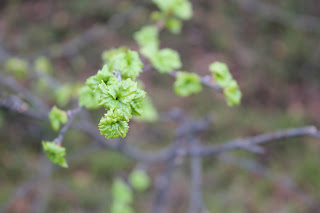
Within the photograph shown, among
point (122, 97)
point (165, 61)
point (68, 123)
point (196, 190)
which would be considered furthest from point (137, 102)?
point (196, 190)

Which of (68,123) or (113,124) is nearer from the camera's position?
(113,124)

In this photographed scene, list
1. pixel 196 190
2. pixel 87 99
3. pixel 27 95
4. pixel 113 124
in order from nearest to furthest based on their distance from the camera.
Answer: pixel 113 124 < pixel 87 99 < pixel 196 190 < pixel 27 95

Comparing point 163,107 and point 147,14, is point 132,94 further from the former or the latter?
point 147,14

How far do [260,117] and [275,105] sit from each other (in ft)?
1.14

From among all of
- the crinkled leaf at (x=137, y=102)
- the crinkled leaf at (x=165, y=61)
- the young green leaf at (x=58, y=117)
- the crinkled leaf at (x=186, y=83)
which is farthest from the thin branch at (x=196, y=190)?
the crinkled leaf at (x=137, y=102)

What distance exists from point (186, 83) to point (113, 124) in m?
0.61

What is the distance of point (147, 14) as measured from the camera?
14.3 ft

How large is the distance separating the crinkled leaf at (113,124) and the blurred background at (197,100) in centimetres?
215

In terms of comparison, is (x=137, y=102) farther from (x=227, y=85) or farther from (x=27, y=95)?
(x=27, y=95)

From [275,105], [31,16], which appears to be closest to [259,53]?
[275,105]

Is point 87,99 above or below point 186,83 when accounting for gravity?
below

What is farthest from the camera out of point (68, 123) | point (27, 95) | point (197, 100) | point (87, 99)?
point (197, 100)

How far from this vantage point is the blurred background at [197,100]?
10.4 ft

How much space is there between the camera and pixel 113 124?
27.4 inches
